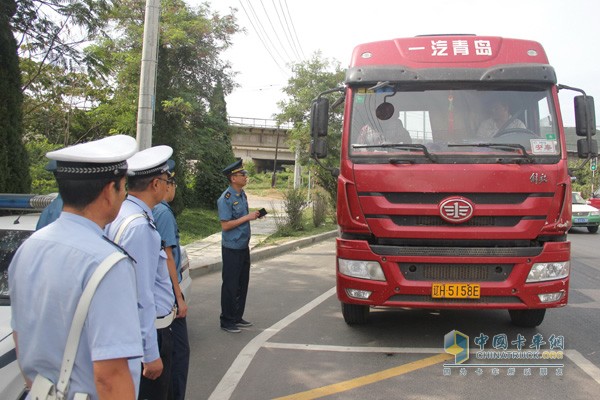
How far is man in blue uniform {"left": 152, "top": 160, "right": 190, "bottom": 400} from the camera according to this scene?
3.11 metres

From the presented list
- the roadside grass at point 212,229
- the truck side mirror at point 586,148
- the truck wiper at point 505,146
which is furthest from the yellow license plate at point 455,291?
the roadside grass at point 212,229

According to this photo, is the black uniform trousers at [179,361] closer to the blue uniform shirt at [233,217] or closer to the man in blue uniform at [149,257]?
the man in blue uniform at [149,257]

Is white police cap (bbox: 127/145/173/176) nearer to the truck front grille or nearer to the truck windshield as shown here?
the truck windshield

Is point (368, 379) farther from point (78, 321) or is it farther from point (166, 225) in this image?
point (78, 321)

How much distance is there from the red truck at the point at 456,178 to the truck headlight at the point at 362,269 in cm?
1

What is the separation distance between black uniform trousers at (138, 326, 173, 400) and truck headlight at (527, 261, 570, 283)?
3.35 m

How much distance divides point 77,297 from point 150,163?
4.49 ft

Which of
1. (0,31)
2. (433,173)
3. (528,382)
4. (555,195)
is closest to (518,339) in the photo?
(528,382)

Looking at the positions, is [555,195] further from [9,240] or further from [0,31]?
[0,31]

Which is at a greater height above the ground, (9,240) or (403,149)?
(403,149)

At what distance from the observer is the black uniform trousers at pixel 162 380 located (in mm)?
2729

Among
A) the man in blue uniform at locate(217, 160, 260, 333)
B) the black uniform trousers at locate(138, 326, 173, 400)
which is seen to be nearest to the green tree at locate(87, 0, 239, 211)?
the man in blue uniform at locate(217, 160, 260, 333)

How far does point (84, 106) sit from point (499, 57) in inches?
565

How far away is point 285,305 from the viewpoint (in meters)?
6.87
